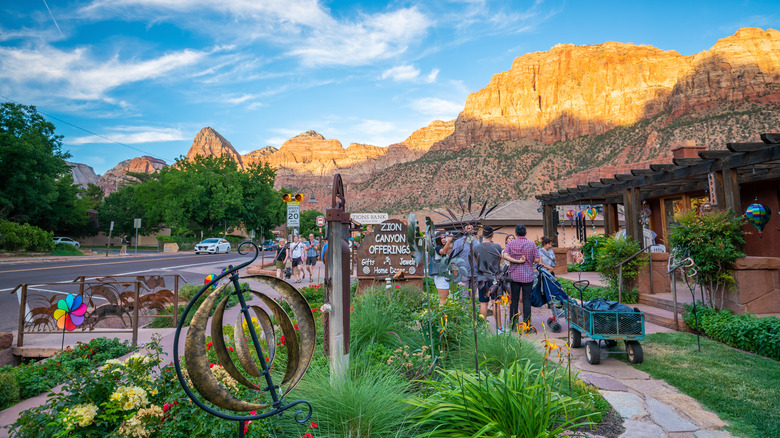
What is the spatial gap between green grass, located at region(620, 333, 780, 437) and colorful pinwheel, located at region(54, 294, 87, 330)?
8.18 meters

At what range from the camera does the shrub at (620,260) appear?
8.98 m

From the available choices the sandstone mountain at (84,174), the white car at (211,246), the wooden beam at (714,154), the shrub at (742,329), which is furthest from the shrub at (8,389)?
the sandstone mountain at (84,174)

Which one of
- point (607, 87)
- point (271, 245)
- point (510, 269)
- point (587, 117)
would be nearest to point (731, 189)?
point (510, 269)

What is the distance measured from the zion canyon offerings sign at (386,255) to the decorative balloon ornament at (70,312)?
580 centimetres

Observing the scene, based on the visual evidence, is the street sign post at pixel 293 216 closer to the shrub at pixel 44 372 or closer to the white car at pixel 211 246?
the shrub at pixel 44 372

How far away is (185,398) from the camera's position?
97.7 inches

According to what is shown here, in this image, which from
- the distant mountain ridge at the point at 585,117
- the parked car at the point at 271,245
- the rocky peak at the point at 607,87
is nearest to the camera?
the parked car at the point at 271,245

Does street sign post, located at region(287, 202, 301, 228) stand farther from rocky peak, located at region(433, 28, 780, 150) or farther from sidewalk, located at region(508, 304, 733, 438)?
rocky peak, located at region(433, 28, 780, 150)

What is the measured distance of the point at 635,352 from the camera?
5344mm

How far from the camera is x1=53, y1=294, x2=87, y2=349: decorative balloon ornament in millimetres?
6090

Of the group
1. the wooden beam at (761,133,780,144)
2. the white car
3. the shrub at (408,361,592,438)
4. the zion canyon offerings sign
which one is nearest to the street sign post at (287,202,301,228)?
the zion canyon offerings sign

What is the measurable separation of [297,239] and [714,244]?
13462 mm

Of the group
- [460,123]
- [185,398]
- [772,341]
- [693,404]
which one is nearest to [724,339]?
[772,341]

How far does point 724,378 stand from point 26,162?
133 feet
